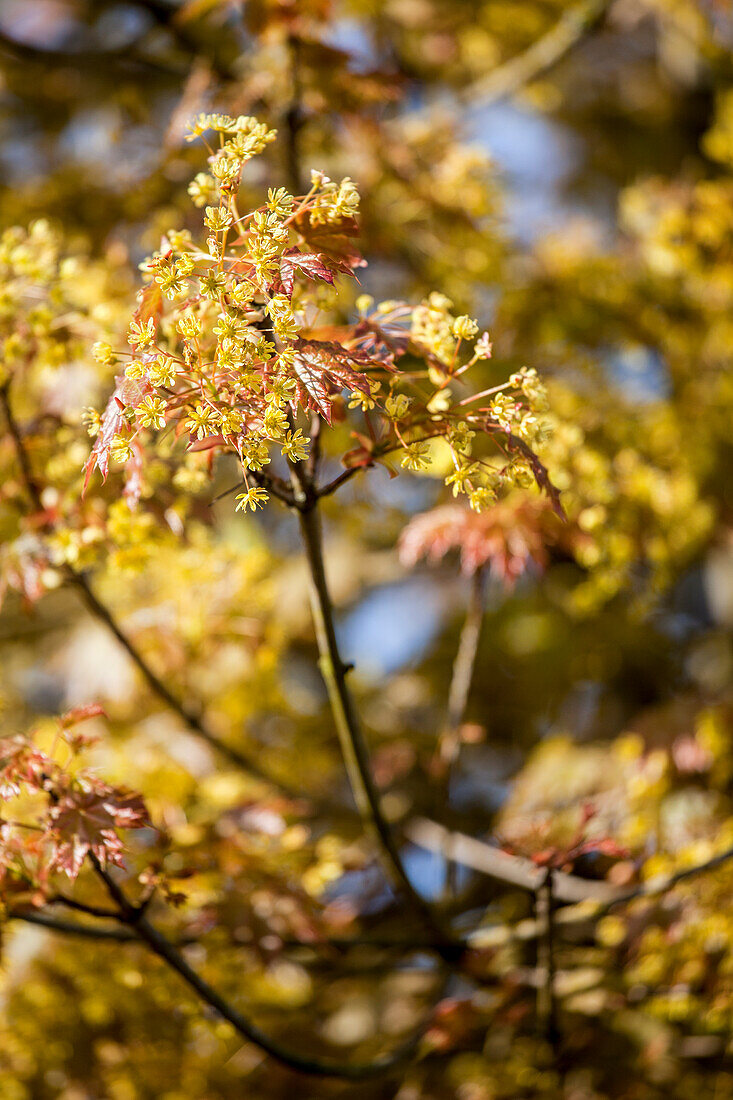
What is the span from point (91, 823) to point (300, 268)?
0.87m

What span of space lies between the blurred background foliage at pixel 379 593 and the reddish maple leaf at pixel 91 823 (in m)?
0.37

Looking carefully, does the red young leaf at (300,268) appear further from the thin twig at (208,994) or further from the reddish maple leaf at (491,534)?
the thin twig at (208,994)

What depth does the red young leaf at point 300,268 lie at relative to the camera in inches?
37.8

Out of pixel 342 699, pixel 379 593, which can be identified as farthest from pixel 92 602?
pixel 379 593

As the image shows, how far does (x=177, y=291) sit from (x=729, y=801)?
2.23 metres

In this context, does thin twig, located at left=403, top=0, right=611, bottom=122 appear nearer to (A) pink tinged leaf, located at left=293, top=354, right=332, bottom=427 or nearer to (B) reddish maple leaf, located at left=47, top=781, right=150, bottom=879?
(A) pink tinged leaf, located at left=293, top=354, right=332, bottom=427

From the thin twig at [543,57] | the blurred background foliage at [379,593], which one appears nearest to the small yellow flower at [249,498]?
the blurred background foliage at [379,593]

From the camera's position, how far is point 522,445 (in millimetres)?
1090

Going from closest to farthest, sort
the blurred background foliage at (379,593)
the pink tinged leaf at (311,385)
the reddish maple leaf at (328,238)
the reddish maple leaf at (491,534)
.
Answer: the pink tinged leaf at (311,385)
the reddish maple leaf at (328,238)
the reddish maple leaf at (491,534)
the blurred background foliage at (379,593)

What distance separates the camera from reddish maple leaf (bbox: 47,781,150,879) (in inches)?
47.2

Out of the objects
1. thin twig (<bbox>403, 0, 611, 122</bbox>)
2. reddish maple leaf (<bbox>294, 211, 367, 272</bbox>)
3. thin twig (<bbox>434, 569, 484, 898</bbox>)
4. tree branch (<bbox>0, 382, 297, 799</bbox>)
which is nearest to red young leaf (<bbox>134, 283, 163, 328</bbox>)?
reddish maple leaf (<bbox>294, 211, 367, 272</bbox>)

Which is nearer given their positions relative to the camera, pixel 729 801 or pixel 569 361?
pixel 729 801

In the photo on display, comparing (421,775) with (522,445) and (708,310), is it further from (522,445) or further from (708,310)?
(522,445)

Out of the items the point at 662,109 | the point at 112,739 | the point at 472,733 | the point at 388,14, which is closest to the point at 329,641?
the point at 472,733
